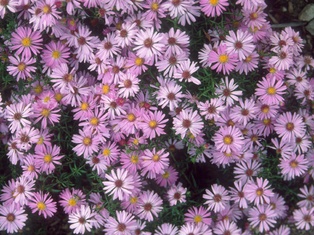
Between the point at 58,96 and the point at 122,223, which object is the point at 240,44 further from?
the point at 122,223

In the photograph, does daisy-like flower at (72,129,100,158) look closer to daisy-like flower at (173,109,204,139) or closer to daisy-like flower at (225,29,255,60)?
daisy-like flower at (173,109,204,139)

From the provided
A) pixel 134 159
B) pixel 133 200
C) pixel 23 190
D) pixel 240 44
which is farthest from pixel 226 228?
pixel 23 190

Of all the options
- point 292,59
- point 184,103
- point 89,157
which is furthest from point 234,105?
point 89,157

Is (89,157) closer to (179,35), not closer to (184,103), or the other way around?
(184,103)

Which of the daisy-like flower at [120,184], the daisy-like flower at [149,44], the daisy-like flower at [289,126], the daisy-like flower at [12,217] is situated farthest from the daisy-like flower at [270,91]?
the daisy-like flower at [12,217]

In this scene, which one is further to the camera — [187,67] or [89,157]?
[89,157]


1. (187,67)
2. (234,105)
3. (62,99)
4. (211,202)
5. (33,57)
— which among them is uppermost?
(33,57)
